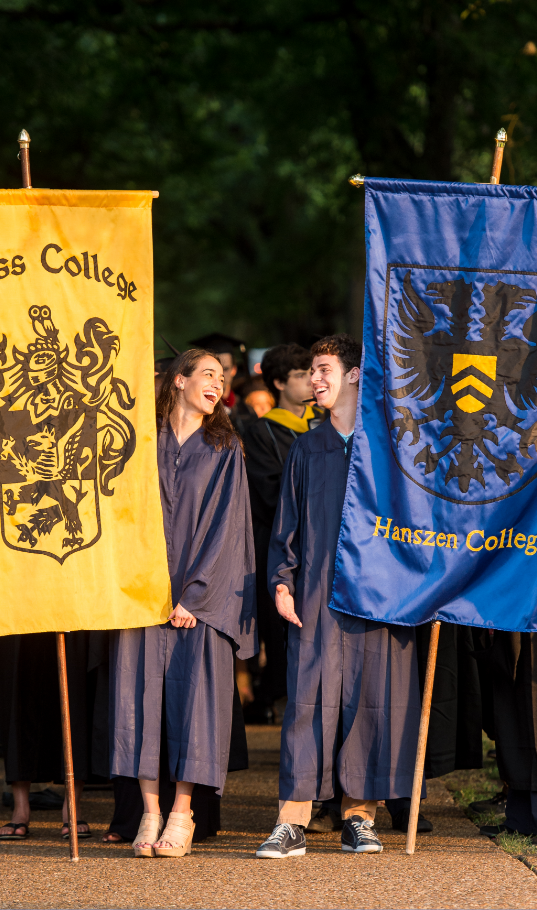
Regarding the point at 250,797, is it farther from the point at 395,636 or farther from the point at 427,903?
the point at 427,903

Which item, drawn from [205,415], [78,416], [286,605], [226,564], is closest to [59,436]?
[78,416]

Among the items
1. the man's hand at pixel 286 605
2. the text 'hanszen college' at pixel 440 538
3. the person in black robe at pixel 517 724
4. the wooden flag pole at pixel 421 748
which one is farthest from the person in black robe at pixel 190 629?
the person in black robe at pixel 517 724

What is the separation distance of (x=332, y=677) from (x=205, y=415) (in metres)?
1.32

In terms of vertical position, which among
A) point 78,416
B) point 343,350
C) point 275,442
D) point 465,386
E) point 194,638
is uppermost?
point 343,350

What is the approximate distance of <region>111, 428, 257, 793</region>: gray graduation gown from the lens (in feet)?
15.2

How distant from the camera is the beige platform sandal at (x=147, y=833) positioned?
4.53 metres

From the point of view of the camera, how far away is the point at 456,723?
197 inches

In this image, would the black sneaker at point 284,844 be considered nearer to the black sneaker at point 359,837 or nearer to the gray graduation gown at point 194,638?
the black sneaker at point 359,837

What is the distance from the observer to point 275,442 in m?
6.50

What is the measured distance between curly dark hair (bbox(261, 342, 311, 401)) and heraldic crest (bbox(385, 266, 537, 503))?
167cm

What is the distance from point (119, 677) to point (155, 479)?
0.86 metres

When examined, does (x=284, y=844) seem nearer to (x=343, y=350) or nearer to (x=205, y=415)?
(x=205, y=415)

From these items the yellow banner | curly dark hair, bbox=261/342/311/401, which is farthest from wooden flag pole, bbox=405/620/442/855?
curly dark hair, bbox=261/342/311/401

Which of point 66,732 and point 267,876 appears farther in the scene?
point 66,732
